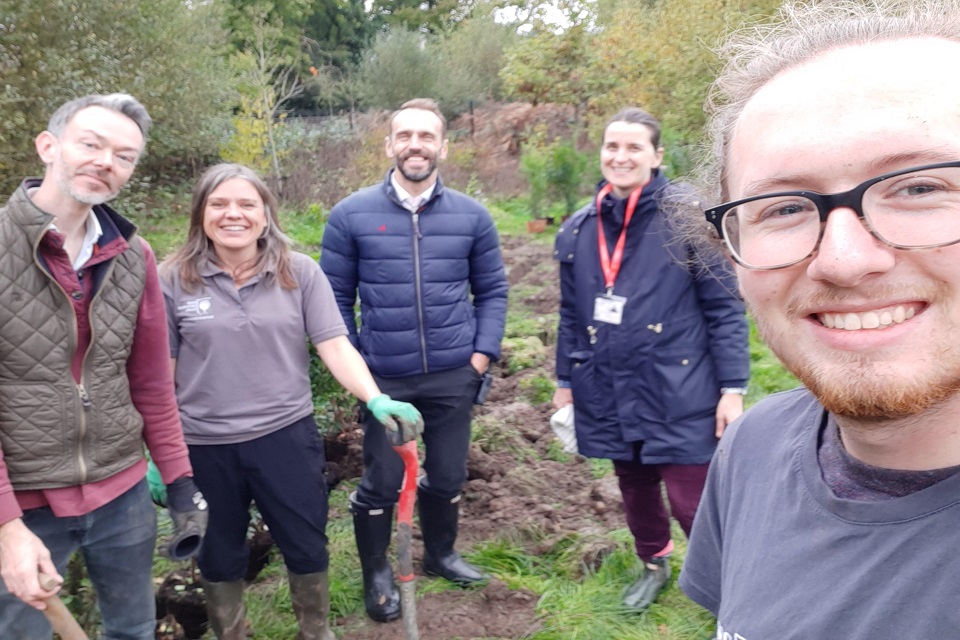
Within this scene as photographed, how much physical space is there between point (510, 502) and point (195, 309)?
88.6 inches

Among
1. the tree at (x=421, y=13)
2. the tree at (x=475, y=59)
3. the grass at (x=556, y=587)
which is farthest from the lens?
the tree at (x=421, y=13)

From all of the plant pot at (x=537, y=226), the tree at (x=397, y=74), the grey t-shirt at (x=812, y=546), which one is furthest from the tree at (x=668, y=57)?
the grey t-shirt at (x=812, y=546)

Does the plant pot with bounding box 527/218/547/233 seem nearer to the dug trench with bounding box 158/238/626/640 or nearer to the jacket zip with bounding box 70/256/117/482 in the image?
the dug trench with bounding box 158/238/626/640

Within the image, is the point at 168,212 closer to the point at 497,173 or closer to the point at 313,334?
the point at 497,173

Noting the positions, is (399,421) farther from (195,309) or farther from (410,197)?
(410,197)

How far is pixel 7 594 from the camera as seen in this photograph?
2109 millimetres

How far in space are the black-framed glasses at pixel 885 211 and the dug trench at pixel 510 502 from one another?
271cm

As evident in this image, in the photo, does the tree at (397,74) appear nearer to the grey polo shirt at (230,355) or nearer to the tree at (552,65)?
the tree at (552,65)

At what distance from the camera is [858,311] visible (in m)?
0.84

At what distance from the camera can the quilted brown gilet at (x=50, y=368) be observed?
2102 millimetres

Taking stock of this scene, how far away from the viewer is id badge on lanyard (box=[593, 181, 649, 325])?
2.98m

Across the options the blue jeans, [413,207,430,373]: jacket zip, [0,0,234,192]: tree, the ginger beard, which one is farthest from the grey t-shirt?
[0,0,234,192]: tree

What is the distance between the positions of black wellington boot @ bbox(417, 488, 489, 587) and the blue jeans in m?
1.38

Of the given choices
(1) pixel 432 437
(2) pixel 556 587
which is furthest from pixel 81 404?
(2) pixel 556 587
